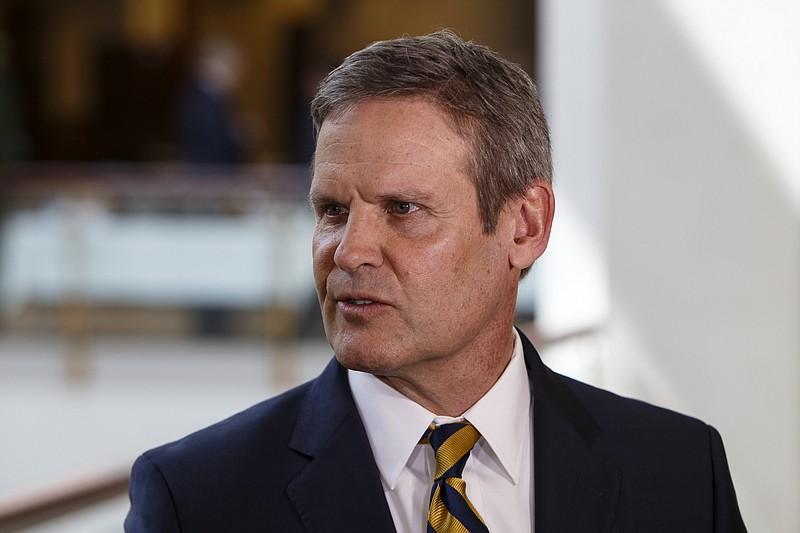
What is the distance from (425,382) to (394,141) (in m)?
0.35

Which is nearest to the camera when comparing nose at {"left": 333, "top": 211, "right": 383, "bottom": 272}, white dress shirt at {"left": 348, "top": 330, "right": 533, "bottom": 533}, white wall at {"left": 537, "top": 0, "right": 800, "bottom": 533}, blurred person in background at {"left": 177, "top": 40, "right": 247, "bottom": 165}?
nose at {"left": 333, "top": 211, "right": 383, "bottom": 272}

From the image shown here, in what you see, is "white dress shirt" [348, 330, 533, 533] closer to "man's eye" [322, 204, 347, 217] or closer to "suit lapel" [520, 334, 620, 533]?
"suit lapel" [520, 334, 620, 533]

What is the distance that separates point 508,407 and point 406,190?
39 cm

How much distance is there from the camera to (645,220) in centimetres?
399

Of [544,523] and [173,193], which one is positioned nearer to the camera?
[544,523]

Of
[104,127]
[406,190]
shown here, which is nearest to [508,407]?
[406,190]

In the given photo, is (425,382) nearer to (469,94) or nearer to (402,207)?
(402,207)

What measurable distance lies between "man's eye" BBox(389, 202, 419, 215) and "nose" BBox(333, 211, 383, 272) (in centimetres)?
3

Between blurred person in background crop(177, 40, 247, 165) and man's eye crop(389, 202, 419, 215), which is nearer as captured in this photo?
man's eye crop(389, 202, 419, 215)

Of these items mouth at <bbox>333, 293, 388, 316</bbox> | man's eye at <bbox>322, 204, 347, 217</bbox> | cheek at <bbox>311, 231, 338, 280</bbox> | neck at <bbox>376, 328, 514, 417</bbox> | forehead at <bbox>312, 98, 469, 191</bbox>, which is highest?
forehead at <bbox>312, 98, 469, 191</bbox>

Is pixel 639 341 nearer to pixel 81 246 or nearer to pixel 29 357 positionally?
pixel 81 246

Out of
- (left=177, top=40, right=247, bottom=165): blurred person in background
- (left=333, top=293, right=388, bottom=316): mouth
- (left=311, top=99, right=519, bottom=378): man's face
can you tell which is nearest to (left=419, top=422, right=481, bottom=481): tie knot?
(left=311, top=99, right=519, bottom=378): man's face

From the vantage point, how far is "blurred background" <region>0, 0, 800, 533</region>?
3.72m

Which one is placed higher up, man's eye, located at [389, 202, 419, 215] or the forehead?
the forehead
